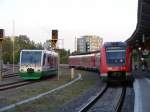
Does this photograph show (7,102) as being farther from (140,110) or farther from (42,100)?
(140,110)

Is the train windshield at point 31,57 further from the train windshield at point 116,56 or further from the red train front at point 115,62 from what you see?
the train windshield at point 116,56

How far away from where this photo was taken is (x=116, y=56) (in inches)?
1341

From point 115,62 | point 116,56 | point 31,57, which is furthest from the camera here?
point 31,57

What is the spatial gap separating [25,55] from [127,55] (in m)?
10.6

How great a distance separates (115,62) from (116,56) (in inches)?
18.6

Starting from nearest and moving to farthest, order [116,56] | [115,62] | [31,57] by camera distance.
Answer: [115,62] → [116,56] → [31,57]

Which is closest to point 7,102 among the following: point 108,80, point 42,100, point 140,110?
point 42,100

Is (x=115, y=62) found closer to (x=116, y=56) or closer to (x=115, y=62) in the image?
(x=115, y=62)

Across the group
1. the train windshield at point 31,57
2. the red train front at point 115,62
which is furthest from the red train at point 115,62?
the train windshield at point 31,57

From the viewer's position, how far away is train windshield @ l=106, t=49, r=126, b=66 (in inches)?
1332

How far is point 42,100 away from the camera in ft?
72.5

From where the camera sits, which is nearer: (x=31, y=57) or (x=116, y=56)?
(x=116, y=56)

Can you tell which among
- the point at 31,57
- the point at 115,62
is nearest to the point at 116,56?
the point at 115,62

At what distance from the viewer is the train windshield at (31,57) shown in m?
40.4
